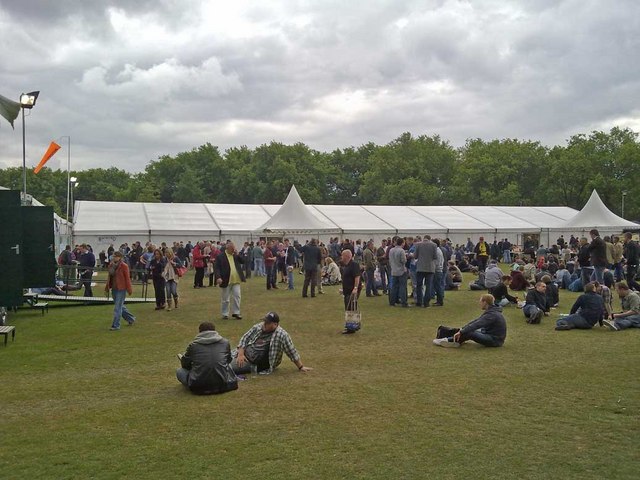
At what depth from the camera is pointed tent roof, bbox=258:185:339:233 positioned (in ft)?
93.6

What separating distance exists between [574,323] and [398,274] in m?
4.42

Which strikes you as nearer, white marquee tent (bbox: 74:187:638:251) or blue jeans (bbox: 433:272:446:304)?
blue jeans (bbox: 433:272:446:304)

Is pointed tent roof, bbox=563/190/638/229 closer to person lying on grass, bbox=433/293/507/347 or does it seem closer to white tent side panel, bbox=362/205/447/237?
white tent side panel, bbox=362/205/447/237

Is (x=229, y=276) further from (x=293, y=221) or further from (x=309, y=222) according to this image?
(x=309, y=222)

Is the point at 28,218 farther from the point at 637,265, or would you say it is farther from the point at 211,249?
the point at 637,265

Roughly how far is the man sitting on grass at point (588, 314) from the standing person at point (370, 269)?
237 inches

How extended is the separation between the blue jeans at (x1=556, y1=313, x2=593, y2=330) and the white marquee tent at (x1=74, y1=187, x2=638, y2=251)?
18.4 metres

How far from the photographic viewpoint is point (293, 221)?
28.9 metres

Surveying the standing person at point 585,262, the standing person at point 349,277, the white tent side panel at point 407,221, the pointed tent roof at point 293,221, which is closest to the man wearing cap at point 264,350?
the standing person at point 349,277

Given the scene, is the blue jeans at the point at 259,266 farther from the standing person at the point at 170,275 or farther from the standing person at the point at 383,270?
the standing person at the point at 170,275

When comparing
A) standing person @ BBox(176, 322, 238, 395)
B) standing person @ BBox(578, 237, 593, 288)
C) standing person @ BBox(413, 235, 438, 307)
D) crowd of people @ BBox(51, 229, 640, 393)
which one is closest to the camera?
standing person @ BBox(176, 322, 238, 395)

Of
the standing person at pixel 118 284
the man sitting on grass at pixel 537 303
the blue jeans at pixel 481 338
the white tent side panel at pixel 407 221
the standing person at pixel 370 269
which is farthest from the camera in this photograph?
the white tent side panel at pixel 407 221

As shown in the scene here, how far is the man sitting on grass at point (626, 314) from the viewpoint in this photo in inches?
429

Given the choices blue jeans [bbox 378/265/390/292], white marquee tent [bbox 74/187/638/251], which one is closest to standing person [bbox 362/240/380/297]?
blue jeans [bbox 378/265/390/292]
